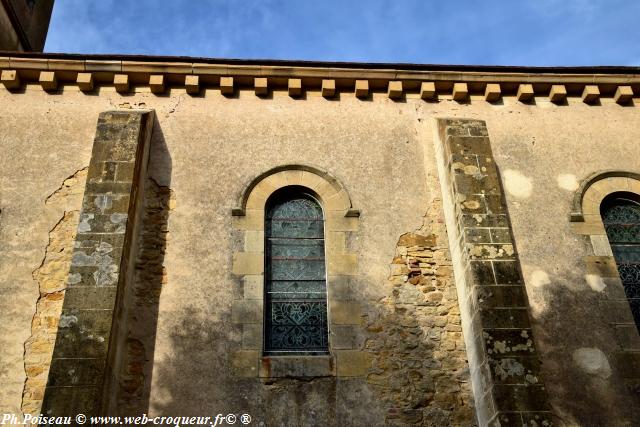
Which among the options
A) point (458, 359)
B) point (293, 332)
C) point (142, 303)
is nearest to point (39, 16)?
point (142, 303)

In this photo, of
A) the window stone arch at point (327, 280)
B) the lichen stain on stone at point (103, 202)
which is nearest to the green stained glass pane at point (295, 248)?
the window stone arch at point (327, 280)

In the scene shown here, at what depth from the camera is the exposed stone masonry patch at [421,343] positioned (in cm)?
686

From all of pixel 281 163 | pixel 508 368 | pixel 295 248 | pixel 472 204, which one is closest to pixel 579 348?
pixel 508 368

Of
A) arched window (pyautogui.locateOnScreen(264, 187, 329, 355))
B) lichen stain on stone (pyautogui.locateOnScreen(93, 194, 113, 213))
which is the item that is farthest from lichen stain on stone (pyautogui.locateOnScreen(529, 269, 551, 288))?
lichen stain on stone (pyautogui.locateOnScreen(93, 194, 113, 213))

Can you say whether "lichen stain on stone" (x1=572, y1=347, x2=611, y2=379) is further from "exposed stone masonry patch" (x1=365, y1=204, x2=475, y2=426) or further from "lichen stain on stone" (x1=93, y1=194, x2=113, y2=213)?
"lichen stain on stone" (x1=93, y1=194, x2=113, y2=213)

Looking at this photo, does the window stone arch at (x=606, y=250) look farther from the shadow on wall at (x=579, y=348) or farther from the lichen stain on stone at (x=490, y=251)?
the lichen stain on stone at (x=490, y=251)

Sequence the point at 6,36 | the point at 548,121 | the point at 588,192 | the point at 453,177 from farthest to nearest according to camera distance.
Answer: the point at 6,36 → the point at 548,121 → the point at 588,192 → the point at 453,177

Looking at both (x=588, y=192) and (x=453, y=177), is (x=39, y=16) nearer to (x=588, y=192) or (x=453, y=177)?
(x=453, y=177)

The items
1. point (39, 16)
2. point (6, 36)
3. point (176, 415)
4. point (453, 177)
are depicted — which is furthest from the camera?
point (39, 16)

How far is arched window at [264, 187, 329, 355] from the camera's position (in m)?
7.31

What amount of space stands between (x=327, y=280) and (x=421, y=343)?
52.2 inches

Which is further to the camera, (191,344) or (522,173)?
(522,173)

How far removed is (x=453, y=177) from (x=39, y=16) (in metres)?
10.6

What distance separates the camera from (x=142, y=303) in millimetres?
7293
